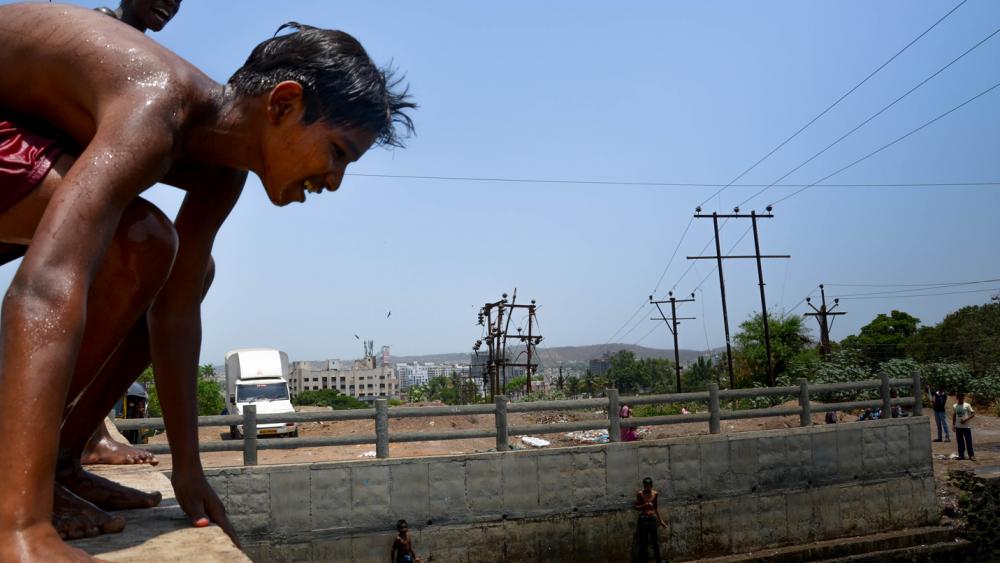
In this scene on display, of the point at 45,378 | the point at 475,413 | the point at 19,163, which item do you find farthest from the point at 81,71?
the point at 475,413

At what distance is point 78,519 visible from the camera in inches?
56.2

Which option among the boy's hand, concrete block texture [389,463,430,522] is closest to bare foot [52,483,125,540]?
the boy's hand

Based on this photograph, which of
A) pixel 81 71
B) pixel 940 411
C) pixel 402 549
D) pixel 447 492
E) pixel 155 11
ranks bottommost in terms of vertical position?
pixel 402 549

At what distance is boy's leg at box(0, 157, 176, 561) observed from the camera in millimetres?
980

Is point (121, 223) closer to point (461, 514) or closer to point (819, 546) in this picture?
point (461, 514)

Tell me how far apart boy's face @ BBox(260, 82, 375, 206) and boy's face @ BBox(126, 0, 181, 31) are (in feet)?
4.00

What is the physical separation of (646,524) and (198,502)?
1013 centimetres

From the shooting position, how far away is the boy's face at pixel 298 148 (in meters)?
1.44

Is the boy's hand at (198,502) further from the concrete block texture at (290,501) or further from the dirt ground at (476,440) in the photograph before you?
the dirt ground at (476,440)

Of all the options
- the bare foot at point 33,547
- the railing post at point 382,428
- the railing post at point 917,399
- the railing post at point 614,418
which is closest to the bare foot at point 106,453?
the bare foot at point 33,547

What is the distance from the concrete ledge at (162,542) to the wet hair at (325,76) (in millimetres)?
807

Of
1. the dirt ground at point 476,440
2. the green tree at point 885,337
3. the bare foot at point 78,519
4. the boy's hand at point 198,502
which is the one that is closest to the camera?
the bare foot at point 78,519

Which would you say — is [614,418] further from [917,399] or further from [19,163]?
[19,163]

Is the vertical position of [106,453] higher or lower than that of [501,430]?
higher
